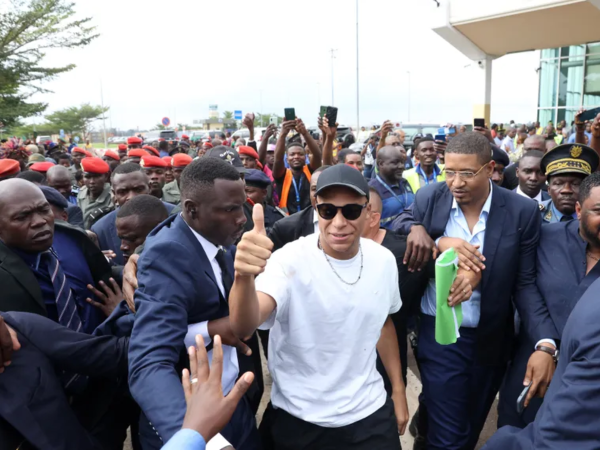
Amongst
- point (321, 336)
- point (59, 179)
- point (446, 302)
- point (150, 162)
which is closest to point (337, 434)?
point (321, 336)

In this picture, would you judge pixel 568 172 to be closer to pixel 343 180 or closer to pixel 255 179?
pixel 343 180

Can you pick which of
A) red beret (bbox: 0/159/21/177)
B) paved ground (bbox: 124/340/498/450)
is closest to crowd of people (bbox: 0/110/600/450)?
paved ground (bbox: 124/340/498/450)

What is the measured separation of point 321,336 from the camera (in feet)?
7.18

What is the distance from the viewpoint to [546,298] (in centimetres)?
273

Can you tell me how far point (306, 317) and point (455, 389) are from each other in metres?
1.40

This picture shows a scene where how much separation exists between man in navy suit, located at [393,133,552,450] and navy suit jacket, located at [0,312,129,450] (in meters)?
1.84

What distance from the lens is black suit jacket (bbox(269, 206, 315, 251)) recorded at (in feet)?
12.3

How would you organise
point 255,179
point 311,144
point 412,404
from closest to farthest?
1. point 412,404
2. point 255,179
3. point 311,144

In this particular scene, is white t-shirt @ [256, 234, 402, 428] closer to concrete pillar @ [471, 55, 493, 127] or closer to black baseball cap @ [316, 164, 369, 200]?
black baseball cap @ [316, 164, 369, 200]

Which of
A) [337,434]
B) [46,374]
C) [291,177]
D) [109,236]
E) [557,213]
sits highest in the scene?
[291,177]

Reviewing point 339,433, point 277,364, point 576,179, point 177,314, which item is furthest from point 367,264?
point 576,179

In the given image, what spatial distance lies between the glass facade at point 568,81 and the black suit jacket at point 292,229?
18277 millimetres

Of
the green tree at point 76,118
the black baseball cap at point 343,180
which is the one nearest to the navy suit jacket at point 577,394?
the black baseball cap at point 343,180

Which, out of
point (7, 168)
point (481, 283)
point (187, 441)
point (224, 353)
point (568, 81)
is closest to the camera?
point (187, 441)
